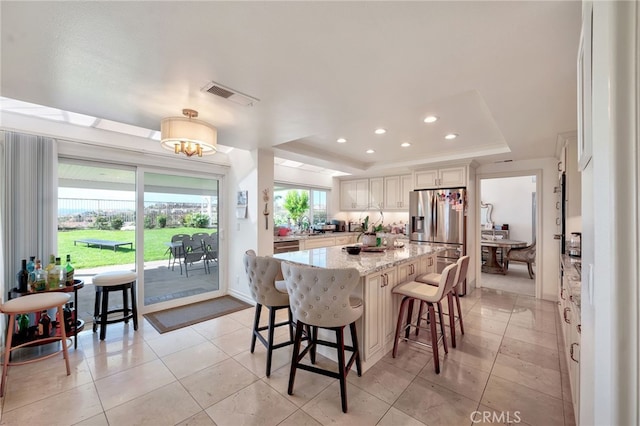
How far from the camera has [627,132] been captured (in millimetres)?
548

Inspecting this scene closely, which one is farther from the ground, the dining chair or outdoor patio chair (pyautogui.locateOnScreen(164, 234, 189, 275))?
outdoor patio chair (pyautogui.locateOnScreen(164, 234, 189, 275))

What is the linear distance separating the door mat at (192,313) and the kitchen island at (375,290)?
1652mm

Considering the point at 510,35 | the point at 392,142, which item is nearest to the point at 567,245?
the point at 392,142

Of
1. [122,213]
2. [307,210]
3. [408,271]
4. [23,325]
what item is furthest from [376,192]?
[23,325]

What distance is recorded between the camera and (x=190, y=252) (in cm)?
405

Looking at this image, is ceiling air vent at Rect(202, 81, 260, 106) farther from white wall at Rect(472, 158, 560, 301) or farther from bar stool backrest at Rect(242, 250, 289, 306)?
white wall at Rect(472, 158, 560, 301)

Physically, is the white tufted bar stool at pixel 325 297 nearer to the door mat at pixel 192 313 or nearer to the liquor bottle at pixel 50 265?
the door mat at pixel 192 313

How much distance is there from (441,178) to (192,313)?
4.44 metres

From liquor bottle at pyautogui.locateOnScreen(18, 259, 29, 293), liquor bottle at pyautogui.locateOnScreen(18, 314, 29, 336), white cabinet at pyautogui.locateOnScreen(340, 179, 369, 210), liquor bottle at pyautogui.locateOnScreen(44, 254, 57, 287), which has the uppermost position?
white cabinet at pyautogui.locateOnScreen(340, 179, 369, 210)

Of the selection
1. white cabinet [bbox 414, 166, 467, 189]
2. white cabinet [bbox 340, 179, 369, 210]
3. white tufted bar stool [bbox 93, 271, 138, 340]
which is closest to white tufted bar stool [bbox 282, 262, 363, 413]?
white tufted bar stool [bbox 93, 271, 138, 340]

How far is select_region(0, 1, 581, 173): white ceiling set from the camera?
128cm

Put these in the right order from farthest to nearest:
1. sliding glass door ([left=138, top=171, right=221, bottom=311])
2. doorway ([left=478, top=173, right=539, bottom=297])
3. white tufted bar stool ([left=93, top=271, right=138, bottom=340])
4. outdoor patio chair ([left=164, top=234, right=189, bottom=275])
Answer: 1. doorway ([left=478, top=173, right=539, bottom=297])
2. outdoor patio chair ([left=164, top=234, right=189, bottom=275])
3. sliding glass door ([left=138, top=171, right=221, bottom=311])
4. white tufted bar stool ([left=93, top=271, right=138, bottom=340])

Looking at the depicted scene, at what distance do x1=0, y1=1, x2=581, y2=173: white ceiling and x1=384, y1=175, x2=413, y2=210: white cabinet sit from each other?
9.49 ft

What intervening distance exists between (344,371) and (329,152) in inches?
136
